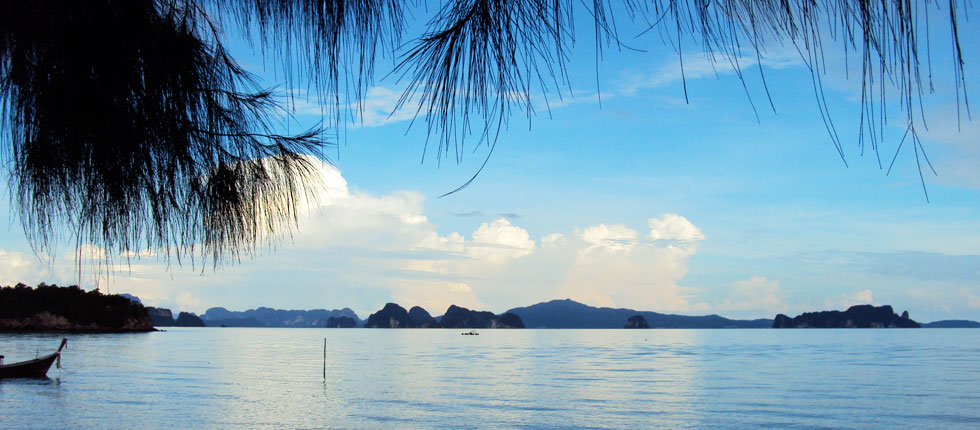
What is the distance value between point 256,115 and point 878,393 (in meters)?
54.6

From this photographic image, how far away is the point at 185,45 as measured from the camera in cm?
255

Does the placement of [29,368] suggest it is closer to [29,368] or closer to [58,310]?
[29,368]

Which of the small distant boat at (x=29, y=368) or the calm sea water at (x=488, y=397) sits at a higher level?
the small distant boat at (x=29, y=368)

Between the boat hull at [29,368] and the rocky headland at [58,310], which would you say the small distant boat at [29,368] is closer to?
the boat hull at [29,368]

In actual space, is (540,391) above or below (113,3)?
below

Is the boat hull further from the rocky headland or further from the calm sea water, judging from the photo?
the rocky headland

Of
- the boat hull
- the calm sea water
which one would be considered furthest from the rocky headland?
the boat hull

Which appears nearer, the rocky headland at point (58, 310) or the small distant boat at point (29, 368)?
the small distant boat at point (29, 368)

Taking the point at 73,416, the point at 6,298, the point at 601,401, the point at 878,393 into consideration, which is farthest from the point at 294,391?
the point at 6,298

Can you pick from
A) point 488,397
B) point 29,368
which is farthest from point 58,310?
point 488,397

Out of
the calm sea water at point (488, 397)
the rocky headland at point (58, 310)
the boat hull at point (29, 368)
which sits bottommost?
the calm sea water at point (488, 397)

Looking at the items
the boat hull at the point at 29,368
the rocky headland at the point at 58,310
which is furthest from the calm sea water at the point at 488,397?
the rocky headland at the point at 58,310

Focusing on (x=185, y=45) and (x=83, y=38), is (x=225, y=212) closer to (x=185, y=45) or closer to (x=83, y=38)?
(x=185, y=45)

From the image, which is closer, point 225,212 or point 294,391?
point 225,212
